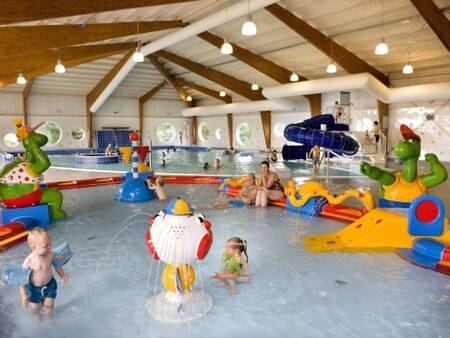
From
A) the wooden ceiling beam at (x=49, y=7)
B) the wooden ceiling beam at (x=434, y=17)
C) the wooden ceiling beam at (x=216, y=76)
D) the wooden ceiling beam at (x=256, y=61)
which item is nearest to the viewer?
the wooden ceiling beam at (x=49, y=7)

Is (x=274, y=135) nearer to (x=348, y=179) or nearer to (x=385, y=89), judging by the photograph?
(x=385, y=89)

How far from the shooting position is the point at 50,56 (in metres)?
12.6

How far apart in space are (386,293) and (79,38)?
31.5 ft

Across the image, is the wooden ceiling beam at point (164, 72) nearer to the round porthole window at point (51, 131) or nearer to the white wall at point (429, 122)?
the round porthole window at point (51, 131)

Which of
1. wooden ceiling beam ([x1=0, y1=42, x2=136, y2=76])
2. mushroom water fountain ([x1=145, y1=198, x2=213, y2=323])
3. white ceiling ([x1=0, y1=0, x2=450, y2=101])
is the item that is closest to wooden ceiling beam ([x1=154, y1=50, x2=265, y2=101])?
white ceiling ([x1=0, y1=0, x2=450, y2=101])

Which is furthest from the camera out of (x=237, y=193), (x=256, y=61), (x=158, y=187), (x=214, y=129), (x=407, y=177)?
(x=214, y=129)

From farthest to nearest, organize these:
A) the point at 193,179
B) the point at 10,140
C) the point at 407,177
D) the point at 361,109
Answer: the point at 10,140
the point at 361,109
the point at 193,179
the point at 407,177

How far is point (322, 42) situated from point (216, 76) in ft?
24.7

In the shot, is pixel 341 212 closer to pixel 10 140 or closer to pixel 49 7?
pixel 49 7

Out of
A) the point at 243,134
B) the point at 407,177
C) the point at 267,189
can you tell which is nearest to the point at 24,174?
the point at 267,189

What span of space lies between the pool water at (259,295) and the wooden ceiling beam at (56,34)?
4676mm

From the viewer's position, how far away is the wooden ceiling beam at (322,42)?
1148 cm

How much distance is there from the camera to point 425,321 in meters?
3.15

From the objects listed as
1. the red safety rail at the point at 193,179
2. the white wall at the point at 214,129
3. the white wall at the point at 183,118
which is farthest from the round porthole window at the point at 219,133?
the red safety rail at the point at 193,179
